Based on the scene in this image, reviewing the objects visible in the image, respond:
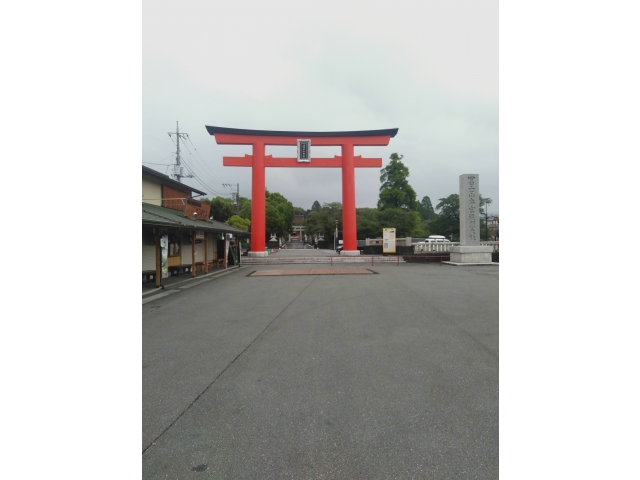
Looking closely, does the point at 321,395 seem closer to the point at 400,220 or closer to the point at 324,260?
the point at 324,260

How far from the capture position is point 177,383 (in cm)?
297

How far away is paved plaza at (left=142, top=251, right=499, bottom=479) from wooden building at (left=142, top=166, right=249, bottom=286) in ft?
14.0

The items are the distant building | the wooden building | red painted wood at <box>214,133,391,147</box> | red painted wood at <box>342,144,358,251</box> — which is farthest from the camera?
the distant building

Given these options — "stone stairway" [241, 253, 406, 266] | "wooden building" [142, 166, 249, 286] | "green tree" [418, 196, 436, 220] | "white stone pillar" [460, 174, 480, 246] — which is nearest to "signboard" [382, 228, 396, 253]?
"stone stairway" [241, 253, 406, 266]

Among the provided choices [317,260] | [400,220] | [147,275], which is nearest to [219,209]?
[317,260]

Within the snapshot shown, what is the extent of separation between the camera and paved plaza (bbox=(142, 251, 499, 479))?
1884 mm

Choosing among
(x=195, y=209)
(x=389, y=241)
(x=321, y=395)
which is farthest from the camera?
(x=389, y=241)

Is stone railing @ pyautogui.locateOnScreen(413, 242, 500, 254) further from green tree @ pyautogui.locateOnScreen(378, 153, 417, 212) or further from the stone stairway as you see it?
green tree @ pyautogui.locateOnScreen(378, 153, 417, 212)

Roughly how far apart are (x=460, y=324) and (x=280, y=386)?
3.49 m

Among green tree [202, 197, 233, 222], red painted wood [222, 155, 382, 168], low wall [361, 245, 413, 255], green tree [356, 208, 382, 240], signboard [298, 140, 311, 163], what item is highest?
signboard [298, 140, 311, 163]

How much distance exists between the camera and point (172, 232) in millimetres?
11727

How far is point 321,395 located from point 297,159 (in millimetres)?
17952

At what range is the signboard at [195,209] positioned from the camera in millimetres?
13647

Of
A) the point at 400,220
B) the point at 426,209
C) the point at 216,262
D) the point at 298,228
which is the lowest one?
the point at 216,262
